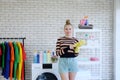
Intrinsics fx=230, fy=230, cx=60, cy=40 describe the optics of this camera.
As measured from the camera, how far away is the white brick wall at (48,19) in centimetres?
508

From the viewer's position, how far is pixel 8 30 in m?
5.07

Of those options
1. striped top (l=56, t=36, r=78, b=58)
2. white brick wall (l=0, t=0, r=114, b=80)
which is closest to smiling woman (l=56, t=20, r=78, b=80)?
striped top (l=56, t=36, r=78, b=58)

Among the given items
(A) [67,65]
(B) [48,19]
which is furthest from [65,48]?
(B) [48,19]

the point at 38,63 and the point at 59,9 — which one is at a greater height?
the point at 59,9

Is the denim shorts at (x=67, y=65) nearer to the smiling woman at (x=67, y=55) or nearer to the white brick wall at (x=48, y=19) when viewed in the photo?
the smiling woman at (x=67, y=55)

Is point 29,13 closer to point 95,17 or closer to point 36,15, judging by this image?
point 36,15

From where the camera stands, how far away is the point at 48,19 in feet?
16.8

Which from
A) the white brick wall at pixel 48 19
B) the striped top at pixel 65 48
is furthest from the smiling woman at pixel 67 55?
the white brick wall at pixel 48 19

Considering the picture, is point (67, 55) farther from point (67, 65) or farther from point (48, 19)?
point (48, 19)

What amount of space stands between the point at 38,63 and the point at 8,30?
1.10 meters

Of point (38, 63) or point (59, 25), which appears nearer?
point (38, 63)

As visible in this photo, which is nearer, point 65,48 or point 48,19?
point 65,48

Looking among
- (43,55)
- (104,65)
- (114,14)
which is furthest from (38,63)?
(114,14)

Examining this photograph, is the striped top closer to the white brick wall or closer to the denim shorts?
the denim shorts
